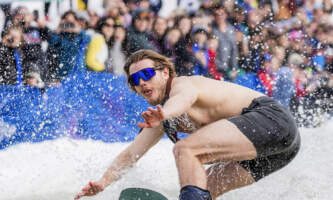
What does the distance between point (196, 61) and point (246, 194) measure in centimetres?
199

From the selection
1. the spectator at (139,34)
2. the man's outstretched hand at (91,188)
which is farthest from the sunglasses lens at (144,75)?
the spectator at (139,34)

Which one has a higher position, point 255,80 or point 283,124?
point 283,124

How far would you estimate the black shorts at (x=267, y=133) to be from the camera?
2.26 m

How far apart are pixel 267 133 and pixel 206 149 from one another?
0.40 meters

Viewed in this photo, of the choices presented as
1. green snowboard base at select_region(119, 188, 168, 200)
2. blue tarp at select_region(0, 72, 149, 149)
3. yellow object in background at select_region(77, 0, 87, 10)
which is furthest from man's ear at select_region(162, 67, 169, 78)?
yellow object in background at select_region(77, 0, 87, 10)

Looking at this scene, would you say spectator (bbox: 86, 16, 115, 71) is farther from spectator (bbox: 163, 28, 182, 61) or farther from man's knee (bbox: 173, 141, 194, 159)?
man's knee (bbox: 173, 141, 194, 159)

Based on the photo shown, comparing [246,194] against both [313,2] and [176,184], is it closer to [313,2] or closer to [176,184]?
[176,184]

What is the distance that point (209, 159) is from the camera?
2180mm

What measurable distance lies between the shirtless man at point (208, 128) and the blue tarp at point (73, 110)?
1976mm

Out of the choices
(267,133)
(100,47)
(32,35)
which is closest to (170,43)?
(100,47)

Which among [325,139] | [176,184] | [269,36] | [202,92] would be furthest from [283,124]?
[269,36]

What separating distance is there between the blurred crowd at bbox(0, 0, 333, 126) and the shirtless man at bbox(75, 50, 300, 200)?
2288 mm

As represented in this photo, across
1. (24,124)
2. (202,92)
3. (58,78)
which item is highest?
(202,92)

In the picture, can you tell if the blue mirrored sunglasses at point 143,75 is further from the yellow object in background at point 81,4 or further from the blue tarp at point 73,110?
the yellow object in background at point 81,4
